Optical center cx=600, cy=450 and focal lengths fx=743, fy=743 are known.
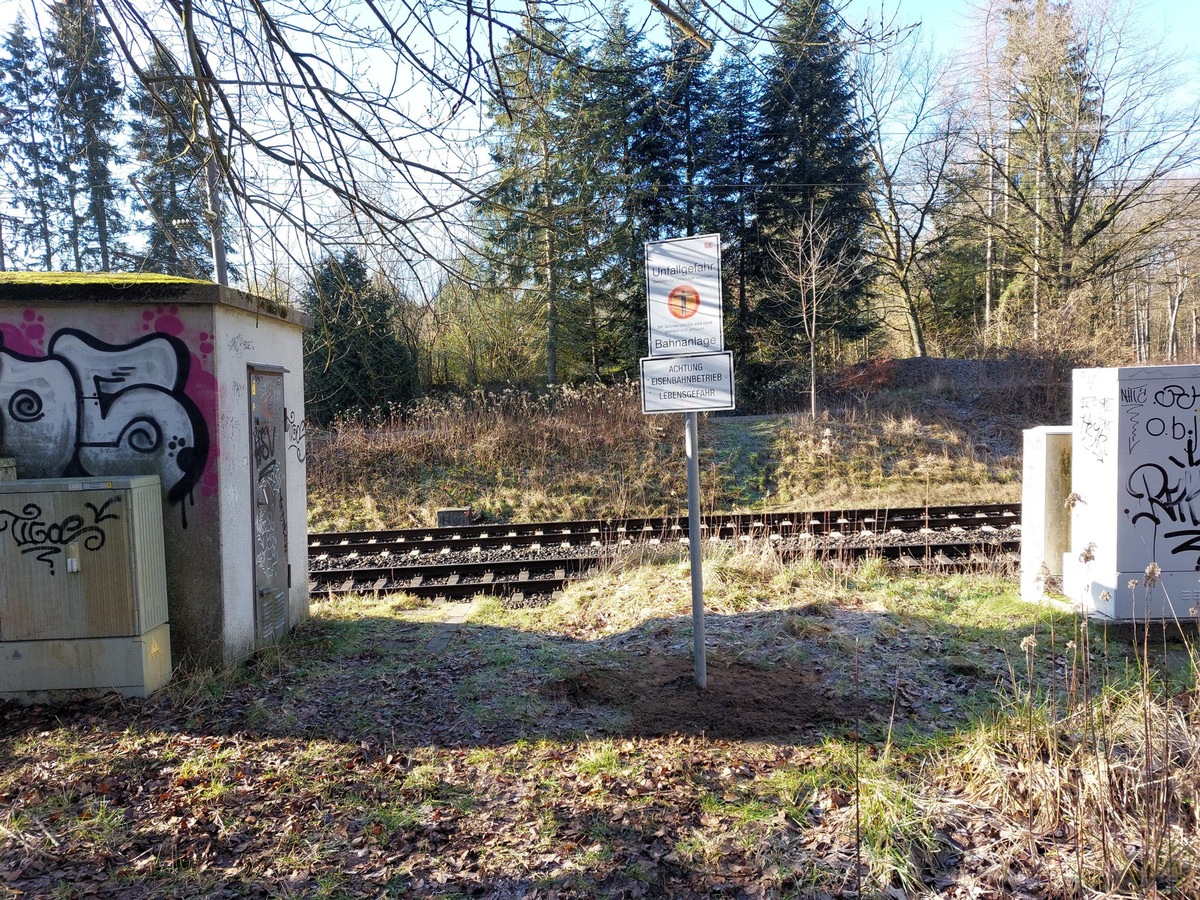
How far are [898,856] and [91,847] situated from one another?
3.45m

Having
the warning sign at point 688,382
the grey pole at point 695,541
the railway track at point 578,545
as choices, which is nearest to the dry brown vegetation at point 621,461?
the railway track at point 578,545

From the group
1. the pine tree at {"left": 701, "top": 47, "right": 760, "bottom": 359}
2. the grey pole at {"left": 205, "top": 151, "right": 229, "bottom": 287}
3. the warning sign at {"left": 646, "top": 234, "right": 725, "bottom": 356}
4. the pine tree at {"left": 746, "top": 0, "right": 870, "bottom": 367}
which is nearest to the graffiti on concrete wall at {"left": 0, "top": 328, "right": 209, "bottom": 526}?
the grey pole at {"left": 205, "top": 151, "right": 229, "bottom": 287}

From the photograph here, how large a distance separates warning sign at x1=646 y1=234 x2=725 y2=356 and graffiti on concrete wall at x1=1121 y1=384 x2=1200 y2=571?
144 inches

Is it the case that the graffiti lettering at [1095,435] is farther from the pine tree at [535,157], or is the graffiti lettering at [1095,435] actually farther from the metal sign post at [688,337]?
the pine tree at [535,157]

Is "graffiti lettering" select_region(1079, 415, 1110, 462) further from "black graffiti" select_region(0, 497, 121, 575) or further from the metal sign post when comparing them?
"black graffiti" select_region(0, 497, 121, 575)

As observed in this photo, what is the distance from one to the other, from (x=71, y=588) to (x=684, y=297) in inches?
170

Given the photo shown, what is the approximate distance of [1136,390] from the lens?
5.73 metres

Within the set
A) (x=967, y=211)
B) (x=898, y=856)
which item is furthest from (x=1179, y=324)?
(x=898, y=856)

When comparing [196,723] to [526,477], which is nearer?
[196,723]

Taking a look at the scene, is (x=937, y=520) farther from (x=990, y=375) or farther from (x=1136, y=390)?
(x=990, y=375)

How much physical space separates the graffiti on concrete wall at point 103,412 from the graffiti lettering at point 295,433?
1283 millimetres

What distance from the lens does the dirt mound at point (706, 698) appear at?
437cm

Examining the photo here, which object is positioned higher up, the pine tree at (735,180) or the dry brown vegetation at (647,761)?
the pine tree at (735,180)

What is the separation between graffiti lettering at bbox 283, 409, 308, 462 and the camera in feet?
21.6
